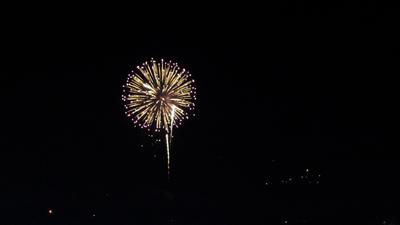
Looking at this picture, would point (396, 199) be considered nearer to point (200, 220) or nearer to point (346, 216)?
point (346, 216)

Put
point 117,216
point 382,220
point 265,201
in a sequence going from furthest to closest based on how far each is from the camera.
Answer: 1. point 265,201
2. point 117,216
3. point 382,220

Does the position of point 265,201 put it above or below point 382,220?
above

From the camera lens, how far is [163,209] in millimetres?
30062

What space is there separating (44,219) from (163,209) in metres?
6.06

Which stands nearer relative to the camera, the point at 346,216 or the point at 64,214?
the point at 346,216

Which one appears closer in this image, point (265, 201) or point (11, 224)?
point (11, 224)

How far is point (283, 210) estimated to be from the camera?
1243 inches

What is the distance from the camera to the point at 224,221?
2942 cm

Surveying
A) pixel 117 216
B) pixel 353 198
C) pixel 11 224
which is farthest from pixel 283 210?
pixel 11 224

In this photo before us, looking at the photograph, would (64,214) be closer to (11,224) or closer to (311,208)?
(11,224)

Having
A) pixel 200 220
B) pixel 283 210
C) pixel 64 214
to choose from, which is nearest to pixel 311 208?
pixel 283 210

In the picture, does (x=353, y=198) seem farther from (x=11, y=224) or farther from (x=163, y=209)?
(x=11, y=224)

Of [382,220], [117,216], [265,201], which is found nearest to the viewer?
[382,220]

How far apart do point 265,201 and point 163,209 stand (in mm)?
6263
